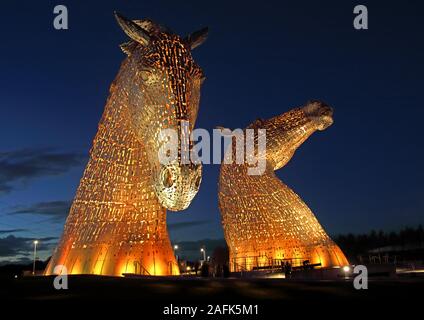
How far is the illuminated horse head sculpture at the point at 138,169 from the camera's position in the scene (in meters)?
9.19

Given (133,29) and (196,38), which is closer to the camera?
(133,29)

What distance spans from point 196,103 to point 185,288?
416 cm

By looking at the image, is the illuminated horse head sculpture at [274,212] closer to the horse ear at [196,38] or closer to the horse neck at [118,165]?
the horse neck at [118,165]

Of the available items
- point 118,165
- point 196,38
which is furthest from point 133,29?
point 118,165

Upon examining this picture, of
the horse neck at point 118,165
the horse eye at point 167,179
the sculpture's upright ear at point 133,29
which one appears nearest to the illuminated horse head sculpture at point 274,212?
the horse neck at point 118,165

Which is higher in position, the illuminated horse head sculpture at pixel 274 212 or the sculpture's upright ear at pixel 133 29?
the sculpture's upright ear at pixel 133 29

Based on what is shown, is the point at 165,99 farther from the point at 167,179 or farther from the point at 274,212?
the point at 274,212

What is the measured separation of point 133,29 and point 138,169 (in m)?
3.51

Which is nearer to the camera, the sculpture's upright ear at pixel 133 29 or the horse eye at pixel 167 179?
the horse eye at pixel 167 179

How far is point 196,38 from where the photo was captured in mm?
10883

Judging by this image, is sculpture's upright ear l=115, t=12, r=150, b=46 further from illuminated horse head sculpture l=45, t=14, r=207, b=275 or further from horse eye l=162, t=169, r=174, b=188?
horse eye l=162, t=169, r=174, b=188

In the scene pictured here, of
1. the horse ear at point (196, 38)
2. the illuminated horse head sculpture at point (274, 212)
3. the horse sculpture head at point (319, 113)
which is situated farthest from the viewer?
the horse sculpture head at point (319, 113)
